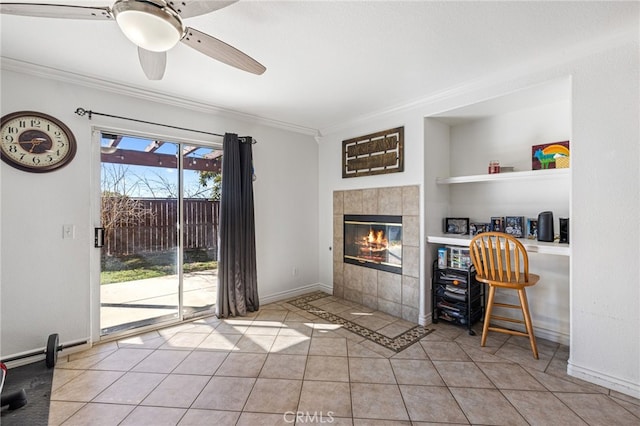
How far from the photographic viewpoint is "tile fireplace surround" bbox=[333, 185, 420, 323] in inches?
124

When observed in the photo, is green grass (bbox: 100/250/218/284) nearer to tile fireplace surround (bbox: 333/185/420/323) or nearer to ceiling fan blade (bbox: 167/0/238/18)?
tile fireplace surround (bbox: 333/185/420/323)

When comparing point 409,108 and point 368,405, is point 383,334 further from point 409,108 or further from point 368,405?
point 409,108

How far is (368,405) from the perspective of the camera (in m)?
1.82

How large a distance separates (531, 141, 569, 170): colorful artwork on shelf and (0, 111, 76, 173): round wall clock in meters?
4.31

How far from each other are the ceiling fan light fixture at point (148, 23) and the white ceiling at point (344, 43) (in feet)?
1.56

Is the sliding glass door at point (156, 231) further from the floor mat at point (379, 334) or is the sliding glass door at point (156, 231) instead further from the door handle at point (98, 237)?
the floor mat at point (379, 334)

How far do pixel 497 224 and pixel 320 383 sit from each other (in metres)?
2.41

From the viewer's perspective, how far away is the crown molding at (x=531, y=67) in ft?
6.43

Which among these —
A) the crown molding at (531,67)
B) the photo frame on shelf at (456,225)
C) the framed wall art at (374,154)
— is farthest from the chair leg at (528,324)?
the crown molding at (531,67)

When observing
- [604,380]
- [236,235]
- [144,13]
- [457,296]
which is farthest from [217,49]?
[604,380]

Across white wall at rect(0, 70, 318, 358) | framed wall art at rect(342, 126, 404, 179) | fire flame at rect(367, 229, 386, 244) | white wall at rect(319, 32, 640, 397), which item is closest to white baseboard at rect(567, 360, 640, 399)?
white wall at rect(319, 32, 640, 397)

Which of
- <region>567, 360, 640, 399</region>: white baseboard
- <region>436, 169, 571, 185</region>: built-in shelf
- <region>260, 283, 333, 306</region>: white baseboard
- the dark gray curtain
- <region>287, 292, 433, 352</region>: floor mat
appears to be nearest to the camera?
<region>567, 360, 640, 399</region>: white baseboard

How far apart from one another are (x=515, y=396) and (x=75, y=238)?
3770mm

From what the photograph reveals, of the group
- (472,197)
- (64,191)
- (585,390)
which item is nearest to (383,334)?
(585,390)
